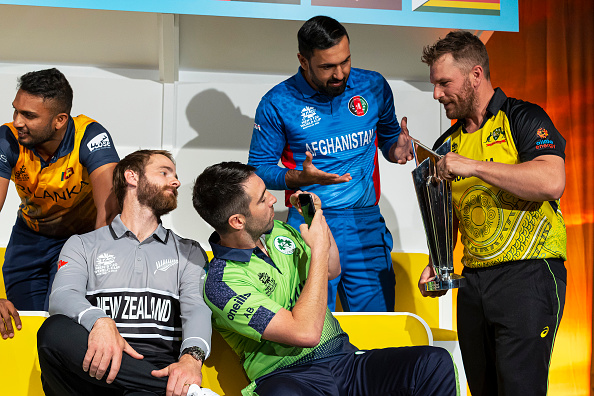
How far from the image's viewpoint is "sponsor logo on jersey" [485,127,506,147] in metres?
1.87

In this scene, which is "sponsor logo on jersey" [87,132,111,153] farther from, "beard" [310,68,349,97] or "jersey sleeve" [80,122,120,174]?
"beard" [310,68,349,97]

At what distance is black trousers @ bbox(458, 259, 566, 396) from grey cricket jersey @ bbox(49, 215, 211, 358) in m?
0.78

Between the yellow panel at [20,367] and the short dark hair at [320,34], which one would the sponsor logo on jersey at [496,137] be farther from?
the yellow panel at [20,367]

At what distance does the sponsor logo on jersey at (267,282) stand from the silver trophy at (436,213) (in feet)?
1.58

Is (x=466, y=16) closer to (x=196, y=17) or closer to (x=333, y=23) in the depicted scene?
(x=333, y=23)

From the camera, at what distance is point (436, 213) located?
1.88 meters

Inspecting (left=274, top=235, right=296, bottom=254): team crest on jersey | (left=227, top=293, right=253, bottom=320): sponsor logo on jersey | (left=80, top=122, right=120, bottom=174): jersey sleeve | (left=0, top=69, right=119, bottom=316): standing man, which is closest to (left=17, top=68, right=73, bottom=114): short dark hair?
(left=0, top=69, right=119, bottom=316): standing man

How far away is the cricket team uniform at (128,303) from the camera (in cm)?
159

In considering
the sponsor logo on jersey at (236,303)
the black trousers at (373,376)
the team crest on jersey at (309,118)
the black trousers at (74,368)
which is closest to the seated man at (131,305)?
the black trousers at (74,368)

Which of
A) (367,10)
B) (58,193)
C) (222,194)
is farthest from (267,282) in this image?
(367,10)

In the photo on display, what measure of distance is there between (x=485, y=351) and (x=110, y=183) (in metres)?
1.32

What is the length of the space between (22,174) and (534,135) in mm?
1731

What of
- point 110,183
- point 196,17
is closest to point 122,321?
point 110,183

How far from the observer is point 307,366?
5.47 ft
